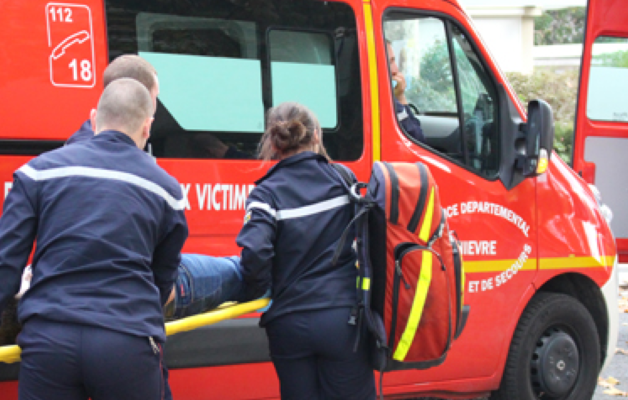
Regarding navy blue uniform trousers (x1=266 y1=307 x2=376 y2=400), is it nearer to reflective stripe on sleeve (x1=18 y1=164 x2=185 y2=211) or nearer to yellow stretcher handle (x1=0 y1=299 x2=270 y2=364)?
yellow stretcher handle (x1=0 y1=299 x2=270 y2=364)

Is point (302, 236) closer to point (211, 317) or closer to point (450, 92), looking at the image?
point (211, 317)

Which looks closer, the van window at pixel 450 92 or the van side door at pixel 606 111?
the van window at pixel 450 92

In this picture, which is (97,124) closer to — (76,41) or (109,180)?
(109,180)

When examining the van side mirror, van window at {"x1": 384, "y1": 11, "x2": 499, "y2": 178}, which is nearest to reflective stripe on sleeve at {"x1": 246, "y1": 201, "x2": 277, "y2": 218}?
van window at {"x1": 384, "y1": 11, "x2": 499, "y2": 178}

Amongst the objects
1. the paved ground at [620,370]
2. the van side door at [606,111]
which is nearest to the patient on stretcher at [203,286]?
the paved ground at [620,370]

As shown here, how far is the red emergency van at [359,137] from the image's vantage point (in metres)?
3.29

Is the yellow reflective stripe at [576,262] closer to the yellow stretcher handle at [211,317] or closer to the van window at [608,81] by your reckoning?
the yellow stretcher handle at [211,317]

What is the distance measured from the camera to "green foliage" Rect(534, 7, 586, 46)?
3111 cm

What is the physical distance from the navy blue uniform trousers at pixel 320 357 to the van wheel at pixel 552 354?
1.83 m

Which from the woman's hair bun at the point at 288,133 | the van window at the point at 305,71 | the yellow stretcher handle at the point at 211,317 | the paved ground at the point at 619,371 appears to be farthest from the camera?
the paved ground at the point at 619,371

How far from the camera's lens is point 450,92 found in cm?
423

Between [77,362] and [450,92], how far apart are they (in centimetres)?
280

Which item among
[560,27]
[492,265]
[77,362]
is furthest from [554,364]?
[560,27]

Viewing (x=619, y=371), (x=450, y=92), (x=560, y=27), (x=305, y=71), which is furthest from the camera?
(x=560, y=27)
